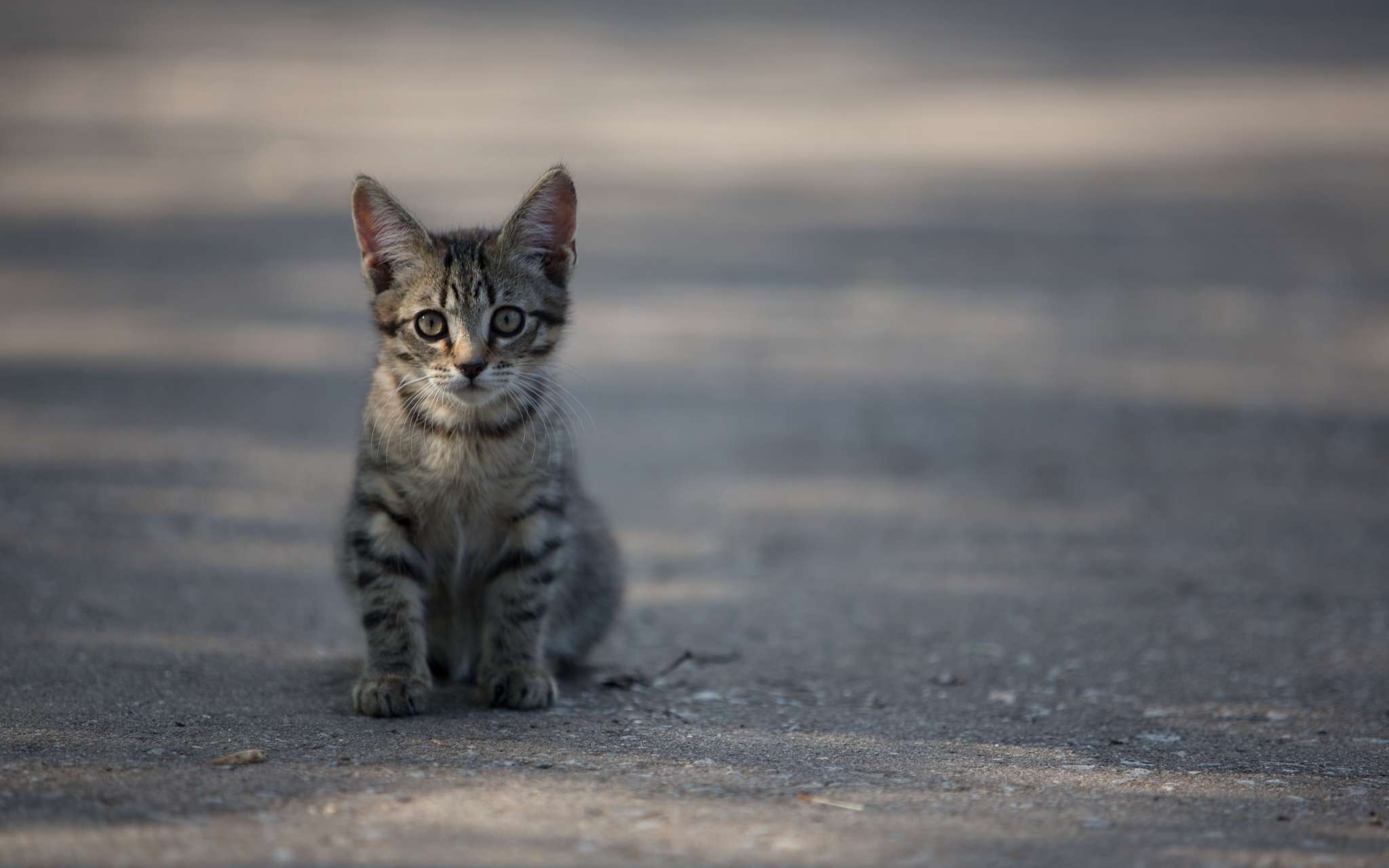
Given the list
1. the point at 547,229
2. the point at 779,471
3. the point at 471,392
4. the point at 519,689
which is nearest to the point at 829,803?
the point at 519,689

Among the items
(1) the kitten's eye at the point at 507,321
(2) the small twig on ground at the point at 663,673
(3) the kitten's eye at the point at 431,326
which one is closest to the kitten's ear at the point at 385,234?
(3) the kitten's eye at the point at 431,326

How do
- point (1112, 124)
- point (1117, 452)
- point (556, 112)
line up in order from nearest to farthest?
point (1117, 452), point (1112, 124), point (556, 112)

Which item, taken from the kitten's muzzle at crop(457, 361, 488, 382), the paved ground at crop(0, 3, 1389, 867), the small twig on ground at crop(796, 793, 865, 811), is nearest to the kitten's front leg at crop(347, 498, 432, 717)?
the paved ground at crop(0, 3, 1389, 867)

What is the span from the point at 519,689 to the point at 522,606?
0.82ft

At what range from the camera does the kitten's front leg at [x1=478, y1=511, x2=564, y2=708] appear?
4711 mm

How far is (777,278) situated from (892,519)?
5.01 metres

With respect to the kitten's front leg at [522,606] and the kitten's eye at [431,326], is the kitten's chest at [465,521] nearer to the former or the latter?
the kitten's front leg at [522,606]

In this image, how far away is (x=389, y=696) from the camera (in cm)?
446

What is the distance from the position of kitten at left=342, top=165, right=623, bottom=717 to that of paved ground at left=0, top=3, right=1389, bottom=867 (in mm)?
218

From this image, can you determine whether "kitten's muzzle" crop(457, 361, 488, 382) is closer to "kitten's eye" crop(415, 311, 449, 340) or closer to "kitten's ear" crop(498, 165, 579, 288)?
"kitten's eye" crop(415, 311, 449, 340)

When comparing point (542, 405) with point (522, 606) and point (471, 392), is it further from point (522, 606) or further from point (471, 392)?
point (522, 606)

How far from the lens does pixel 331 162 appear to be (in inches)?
637

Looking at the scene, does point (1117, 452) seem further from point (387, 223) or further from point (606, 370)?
point (387, 223)

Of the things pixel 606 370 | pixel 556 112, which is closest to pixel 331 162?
pixel 556 112
